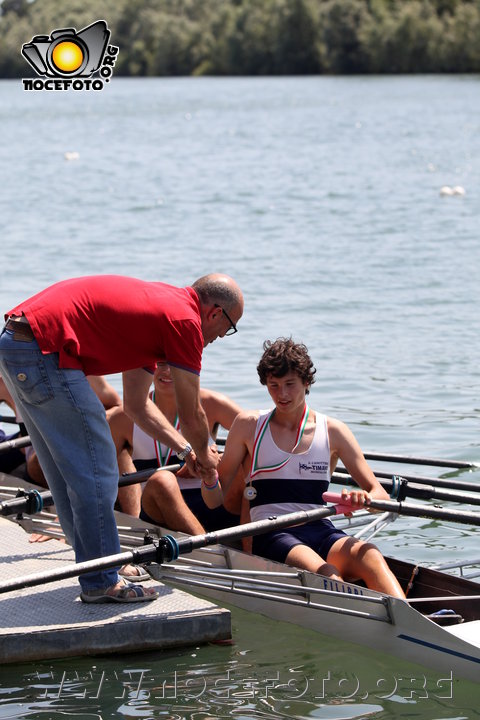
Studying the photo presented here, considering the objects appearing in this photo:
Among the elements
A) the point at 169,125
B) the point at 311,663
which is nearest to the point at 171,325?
the point at 311,663

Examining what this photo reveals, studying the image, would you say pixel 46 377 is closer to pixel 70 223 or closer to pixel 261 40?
pixel 70 223

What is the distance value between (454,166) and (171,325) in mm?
28687

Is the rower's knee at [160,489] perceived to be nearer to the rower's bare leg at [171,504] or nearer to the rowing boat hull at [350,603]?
the rower's bare leg at [171,504]

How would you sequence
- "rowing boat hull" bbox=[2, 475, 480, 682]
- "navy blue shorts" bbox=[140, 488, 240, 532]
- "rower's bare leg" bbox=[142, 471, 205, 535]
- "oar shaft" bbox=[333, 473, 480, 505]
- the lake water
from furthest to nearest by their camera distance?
"navy blue shorts" bbox=[140, 488, 240, 532], "rower's bare leg" bbox=[142, 471, 205, 535], "oar shaft" bbox=[333, 473, 480, 505], the lake water, "rowing boat hull" bbox=[2, 475, 480, 682]

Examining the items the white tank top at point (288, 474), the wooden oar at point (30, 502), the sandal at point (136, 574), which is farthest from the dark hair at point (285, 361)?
the sandal at point (136, 574)

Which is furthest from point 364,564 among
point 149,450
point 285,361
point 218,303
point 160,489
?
point 149,450

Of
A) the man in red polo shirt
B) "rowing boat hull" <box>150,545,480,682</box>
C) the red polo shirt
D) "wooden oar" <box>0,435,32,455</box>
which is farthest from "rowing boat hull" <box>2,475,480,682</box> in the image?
"wooden oar" <box>0,435,32,455</box>

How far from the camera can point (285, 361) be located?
6.52m

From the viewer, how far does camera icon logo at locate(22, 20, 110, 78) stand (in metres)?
23.7

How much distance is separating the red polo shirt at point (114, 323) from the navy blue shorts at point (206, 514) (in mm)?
1626

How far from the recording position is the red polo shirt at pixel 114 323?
18.8 ft

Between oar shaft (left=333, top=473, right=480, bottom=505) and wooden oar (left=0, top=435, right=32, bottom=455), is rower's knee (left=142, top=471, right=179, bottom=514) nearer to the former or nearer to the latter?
oar shaft (left=333, top=473, right=480, bottom=505)

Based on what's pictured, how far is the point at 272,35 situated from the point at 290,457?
95342 millimetres

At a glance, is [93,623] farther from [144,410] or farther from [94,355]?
[94,355]
